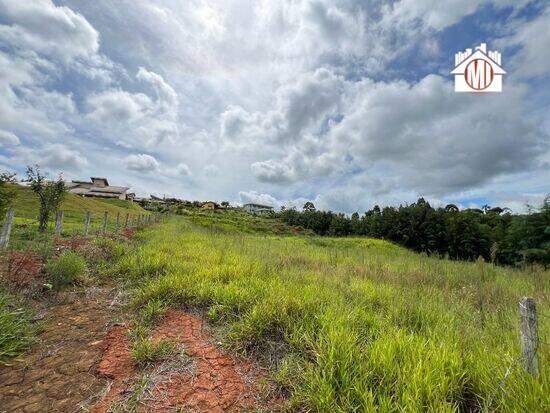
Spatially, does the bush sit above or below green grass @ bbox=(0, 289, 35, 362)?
above

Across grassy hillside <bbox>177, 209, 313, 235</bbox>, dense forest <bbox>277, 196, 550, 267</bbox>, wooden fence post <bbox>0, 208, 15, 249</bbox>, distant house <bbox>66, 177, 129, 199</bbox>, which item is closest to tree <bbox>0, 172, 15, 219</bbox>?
wooden fence post <bbox>0, 208, 15, 249</bbox>

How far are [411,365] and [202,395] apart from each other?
72.9 inches

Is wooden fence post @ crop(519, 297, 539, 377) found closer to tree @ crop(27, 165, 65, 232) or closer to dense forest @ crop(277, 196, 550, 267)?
tree @ crop(27, 165, 65, 232)

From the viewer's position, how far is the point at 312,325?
329 cm

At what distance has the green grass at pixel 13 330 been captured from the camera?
10.9 feet

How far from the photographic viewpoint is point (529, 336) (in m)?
2.17

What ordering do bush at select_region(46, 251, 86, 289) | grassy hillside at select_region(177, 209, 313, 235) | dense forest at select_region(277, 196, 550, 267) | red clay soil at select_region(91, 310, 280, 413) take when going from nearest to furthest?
1. red clay soil at select_region(91, 310, 280, 413)
2. bush at select_region(46, 251, 86, 289)
3. dense forest at select_region(277, 196, 550, 267)
4. grassy hillside at select_region(177, 209, 313, 235)

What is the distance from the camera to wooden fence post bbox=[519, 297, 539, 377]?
2145 millimetres

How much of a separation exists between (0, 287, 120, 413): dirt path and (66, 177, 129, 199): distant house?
8427 cm

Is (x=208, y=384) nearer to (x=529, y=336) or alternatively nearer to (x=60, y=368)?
(x=60, y=368)

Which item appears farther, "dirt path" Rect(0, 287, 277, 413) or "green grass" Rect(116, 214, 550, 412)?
"dirt path" Rect(0, 287, 277, 413)

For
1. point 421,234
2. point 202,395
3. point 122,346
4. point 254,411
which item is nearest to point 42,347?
point 122,346

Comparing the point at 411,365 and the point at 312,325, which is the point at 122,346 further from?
the point at 411,365

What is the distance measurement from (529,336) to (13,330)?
17.2 ft
